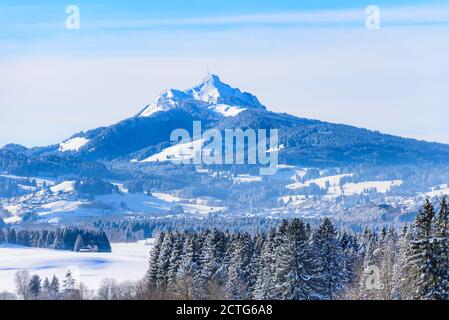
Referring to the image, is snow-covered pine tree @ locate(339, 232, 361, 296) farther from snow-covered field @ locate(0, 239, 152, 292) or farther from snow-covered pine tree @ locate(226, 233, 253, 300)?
snow-covered field @ locate(0, 239, 152, 292)

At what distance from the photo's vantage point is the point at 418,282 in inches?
1551

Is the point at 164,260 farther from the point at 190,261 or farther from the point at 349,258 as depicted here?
the point at 349,258

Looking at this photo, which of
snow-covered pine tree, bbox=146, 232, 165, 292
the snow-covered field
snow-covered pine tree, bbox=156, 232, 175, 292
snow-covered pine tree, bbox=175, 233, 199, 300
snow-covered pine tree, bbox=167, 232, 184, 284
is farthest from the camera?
the snow-covered field

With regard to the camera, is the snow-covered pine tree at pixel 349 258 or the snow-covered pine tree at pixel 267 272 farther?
the snow-covered pine tree at pixel 349 258

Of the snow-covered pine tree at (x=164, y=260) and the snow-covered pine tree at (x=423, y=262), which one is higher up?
the snow-covered pine tree at (x=423, y=262)

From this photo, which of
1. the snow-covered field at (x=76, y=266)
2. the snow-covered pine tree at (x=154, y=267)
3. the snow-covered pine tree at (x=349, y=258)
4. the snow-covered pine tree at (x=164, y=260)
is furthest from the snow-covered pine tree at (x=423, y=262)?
the snow-covered field at (x=76, y=266)

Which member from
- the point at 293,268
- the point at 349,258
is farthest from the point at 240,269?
the point at 349,258

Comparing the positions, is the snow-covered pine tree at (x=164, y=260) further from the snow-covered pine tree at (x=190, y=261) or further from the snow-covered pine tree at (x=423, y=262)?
the snow-covered pine tree at (x=423, y=262)

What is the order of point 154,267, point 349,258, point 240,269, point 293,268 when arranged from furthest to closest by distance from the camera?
point 154,267
point 349,258
point 240,269
point 293,268

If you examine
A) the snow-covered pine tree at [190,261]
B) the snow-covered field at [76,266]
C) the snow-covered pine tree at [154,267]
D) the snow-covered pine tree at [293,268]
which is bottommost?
the snow-covered field at [76,266]

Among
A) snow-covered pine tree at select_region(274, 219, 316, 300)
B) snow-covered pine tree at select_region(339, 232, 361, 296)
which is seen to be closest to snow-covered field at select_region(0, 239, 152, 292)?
snow-covered pine tree at select_region(339, 232, 361, 296)

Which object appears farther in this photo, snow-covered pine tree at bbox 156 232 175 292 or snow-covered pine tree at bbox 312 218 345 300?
snow-covered pine tree at bbox 156 232 175 292

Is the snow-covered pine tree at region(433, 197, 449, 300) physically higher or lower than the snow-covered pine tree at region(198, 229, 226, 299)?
higher
